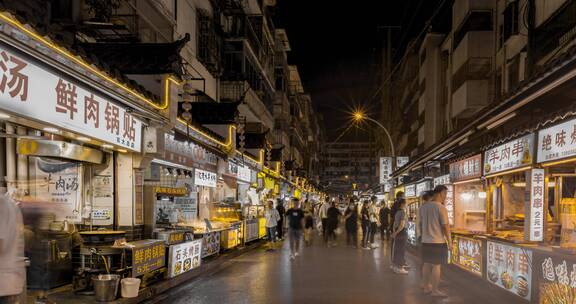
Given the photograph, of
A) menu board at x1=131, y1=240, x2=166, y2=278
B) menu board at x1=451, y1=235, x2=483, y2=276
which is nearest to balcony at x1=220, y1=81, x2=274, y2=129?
menu board at x1=131, y1=240, x2=166, y2=278

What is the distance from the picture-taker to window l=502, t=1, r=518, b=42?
18.8 metres

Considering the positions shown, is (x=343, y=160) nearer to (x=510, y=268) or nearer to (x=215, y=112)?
(x=215, y=112)

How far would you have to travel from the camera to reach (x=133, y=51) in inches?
459

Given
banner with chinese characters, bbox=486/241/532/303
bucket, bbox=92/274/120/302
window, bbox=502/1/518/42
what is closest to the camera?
banner with chinese characters, bbox=486/241/532/303

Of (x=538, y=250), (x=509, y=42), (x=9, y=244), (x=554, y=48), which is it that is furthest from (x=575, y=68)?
(x=509, y=42)

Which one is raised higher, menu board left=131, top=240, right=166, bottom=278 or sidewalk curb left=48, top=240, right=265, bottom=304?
menu board left=131, top=240, right=166, bottom=278

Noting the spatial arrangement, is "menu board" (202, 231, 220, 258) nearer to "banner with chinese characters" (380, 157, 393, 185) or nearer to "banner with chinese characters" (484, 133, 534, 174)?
"banner with chinese characters" (484, 133, 534, 174)

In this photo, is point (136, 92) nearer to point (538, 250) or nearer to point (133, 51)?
point (133, 51)

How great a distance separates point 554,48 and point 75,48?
14390mm

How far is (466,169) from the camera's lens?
42.3ft

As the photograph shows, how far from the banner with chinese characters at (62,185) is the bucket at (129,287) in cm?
266

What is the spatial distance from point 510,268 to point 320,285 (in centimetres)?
394

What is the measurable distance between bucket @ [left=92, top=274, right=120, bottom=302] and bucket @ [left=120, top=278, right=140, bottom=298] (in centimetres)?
21

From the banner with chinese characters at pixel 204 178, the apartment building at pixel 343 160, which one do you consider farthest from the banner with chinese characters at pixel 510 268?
the apartment building at pixel 343 160
